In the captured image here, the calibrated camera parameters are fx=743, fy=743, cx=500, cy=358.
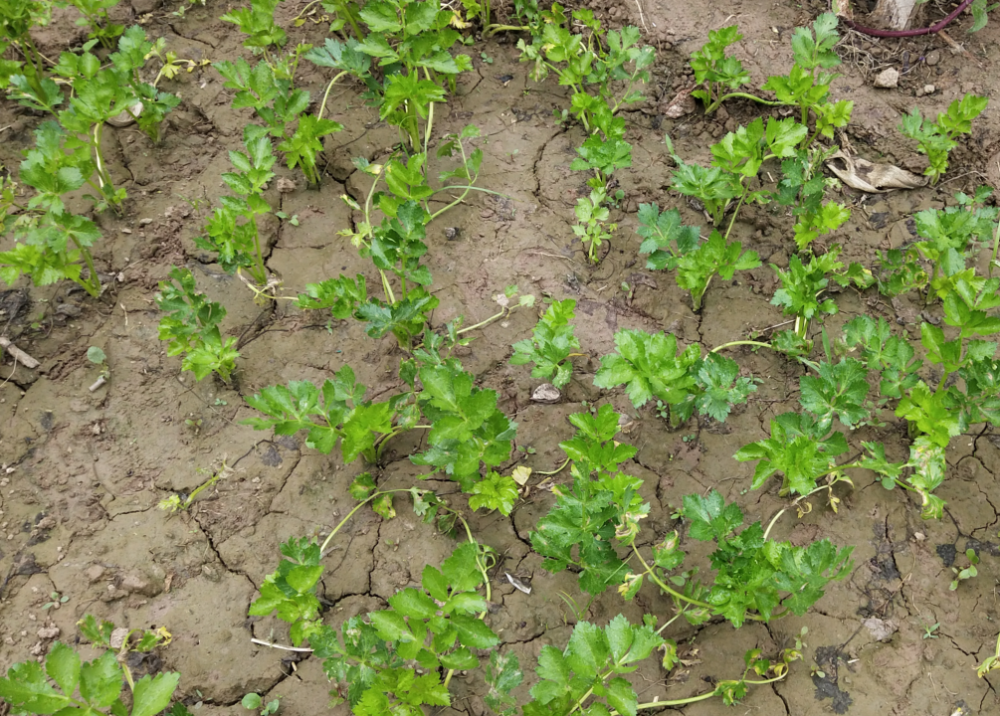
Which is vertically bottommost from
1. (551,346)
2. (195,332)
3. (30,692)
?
(30,692)

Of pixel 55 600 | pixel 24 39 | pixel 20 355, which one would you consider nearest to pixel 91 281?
pixel 20 355

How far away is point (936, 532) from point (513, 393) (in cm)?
154

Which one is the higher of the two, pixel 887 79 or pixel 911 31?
pixel 911 31

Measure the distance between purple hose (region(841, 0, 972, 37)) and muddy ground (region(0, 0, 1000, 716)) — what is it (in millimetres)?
53

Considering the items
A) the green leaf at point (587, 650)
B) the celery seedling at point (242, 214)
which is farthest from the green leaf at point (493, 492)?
the celery seedling at point (242, 214)

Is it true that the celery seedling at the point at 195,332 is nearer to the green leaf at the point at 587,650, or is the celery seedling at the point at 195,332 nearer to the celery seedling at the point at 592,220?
the celery seedling at the point at 592,220

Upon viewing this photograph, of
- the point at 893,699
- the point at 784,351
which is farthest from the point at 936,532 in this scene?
the point at 784,351

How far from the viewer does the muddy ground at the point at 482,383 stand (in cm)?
238

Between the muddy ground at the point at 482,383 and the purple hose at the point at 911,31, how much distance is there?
0.17 feet

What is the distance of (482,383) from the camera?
2859mm

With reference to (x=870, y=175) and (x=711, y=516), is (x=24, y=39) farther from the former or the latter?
(x=870, y=175)

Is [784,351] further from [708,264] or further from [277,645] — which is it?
[277,645]

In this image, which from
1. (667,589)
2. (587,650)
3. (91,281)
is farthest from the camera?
(91,281)

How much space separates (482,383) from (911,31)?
106 inches
